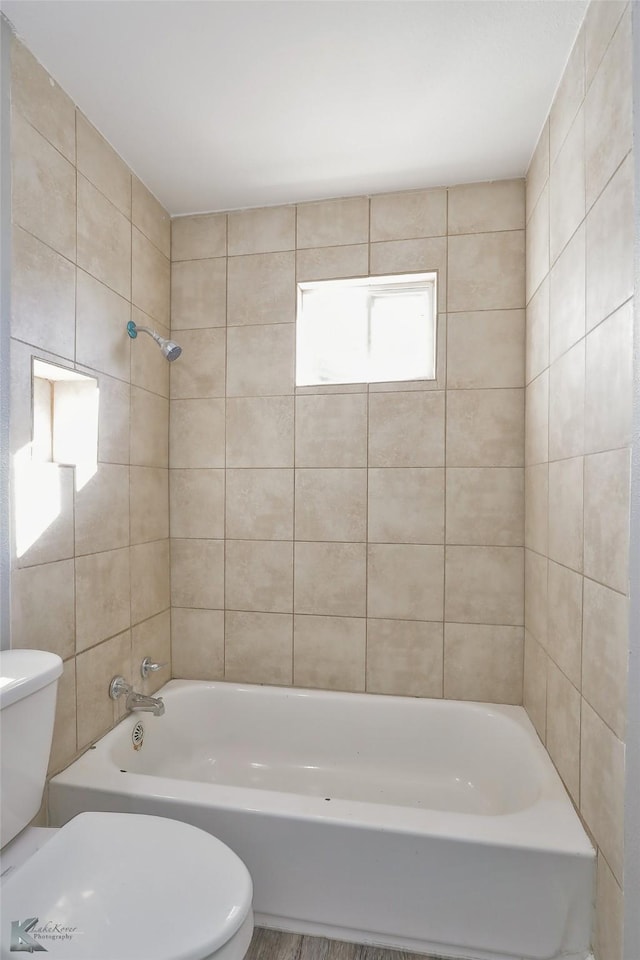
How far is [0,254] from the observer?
1292 millimetres

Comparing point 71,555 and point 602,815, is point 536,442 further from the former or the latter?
point 71,555

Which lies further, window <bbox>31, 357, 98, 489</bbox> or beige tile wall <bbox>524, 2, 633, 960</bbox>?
window <bbox>31, 357, 98, 489</bbox>

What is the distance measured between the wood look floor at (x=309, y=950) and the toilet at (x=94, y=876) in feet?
1.61

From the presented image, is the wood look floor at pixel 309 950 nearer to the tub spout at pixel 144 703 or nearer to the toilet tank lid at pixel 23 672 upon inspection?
the tub spout at pixel 144 703

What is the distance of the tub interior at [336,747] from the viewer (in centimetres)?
187

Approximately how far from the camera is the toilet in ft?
3.05

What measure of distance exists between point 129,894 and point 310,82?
214 cm

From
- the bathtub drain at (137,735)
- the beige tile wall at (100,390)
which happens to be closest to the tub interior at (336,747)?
the bathtub drain at (137,735)

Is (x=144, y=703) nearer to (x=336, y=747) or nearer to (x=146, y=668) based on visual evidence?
(x=146, y=668)

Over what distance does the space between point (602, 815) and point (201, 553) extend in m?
1.67

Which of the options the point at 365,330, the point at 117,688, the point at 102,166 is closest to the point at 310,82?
the point at 102,166

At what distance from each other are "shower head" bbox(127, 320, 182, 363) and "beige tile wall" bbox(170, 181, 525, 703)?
364 mm

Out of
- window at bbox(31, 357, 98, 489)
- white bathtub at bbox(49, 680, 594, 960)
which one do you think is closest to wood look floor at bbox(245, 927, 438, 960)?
white bathtub at bbox(49, 680, 594, 960)

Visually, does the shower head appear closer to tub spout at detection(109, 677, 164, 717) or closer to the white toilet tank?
the white toilet tank
